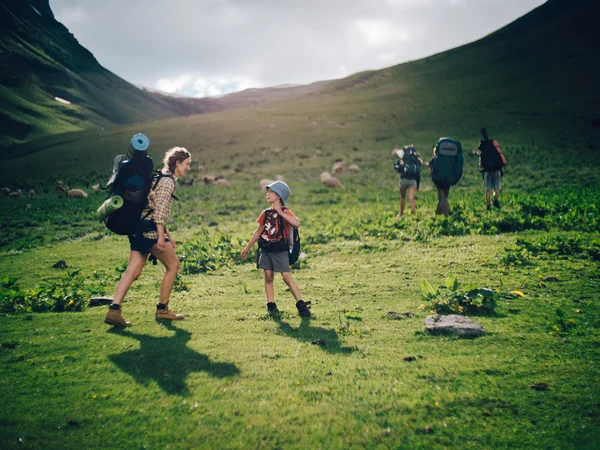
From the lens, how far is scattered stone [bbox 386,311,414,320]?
6870mm

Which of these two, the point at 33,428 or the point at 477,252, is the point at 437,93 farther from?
the point at 33,428

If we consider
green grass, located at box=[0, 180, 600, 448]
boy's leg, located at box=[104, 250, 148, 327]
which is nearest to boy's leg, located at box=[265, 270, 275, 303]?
green grass, located at box=[0, 180, 600, 448]

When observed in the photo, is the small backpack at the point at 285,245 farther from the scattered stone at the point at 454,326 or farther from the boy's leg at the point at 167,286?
the scattered stone at the point at 454,326

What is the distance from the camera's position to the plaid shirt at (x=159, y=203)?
6441mm

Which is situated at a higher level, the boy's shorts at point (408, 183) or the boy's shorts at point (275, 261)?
the boy's shorts at point (408, 183)

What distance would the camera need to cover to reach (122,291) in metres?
6.52

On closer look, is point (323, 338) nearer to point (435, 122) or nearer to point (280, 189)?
point (280, 189)

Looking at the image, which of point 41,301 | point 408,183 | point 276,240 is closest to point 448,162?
point 408,183

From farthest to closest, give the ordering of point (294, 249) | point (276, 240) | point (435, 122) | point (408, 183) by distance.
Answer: point (435, 122), point (408, 183), point (294, 249), point (276, 240)

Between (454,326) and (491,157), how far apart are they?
11.5m

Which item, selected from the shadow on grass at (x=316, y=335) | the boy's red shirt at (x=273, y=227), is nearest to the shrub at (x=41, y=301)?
the boy's red shirt at (x=273, y=227)

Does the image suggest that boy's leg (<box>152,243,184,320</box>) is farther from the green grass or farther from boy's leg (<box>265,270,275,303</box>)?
boy's leg (<box>265,270,275,303</box>)

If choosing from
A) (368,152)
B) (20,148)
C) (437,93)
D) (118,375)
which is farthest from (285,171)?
(20,148)

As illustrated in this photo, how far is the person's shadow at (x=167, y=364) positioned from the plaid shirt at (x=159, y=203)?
68.6 inches
